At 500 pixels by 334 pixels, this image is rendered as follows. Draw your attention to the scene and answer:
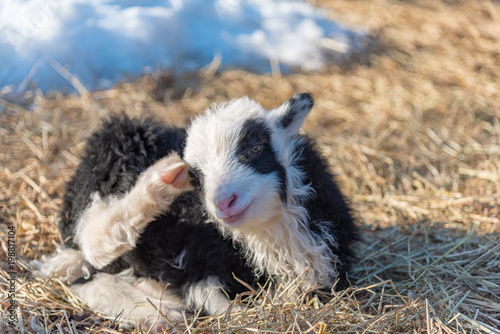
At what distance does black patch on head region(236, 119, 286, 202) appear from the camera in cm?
269

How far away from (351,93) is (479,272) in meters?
3.87

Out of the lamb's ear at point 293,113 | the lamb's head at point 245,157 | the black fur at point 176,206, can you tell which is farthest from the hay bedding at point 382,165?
the lamb's ear at point 293,113

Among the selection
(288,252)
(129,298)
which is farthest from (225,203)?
(129,298)

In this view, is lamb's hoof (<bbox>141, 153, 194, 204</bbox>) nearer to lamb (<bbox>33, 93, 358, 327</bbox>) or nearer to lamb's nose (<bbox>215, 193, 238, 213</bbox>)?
lamb (<bbox>33, 93, 358, 327</bbox>)

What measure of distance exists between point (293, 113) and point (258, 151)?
1.29ft

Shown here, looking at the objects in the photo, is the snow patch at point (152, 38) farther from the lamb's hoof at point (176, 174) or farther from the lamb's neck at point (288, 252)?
the lamb's neck at point (288, 252)

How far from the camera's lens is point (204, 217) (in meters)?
3.02

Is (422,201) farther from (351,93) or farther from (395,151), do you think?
(351,93)

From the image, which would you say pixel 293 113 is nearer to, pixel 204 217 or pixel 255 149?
pixel 255 149

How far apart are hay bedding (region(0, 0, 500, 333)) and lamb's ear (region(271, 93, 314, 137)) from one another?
3.29ft

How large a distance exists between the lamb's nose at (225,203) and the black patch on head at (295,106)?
70cm

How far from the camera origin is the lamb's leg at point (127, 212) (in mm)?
2812

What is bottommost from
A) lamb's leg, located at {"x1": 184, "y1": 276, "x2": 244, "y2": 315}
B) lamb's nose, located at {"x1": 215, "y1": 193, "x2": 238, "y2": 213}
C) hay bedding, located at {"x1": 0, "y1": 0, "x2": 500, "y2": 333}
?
hay bedding, located at {"x1": 0, "y1": 0, "x2": 500, "y2": 333}

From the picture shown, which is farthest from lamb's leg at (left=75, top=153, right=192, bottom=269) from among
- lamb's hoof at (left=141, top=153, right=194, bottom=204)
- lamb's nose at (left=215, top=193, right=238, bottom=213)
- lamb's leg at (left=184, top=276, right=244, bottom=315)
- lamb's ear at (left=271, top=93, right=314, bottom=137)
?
lamb's ear at (left=271, top=93, right=314, bottom=137)
